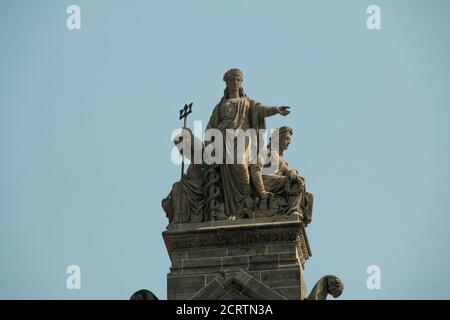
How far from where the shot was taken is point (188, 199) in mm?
66875

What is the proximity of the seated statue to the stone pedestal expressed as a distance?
0.41m

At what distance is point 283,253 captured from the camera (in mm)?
65750

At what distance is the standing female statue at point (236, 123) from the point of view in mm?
66812

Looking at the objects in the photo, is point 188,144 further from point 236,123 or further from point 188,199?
point 188,199

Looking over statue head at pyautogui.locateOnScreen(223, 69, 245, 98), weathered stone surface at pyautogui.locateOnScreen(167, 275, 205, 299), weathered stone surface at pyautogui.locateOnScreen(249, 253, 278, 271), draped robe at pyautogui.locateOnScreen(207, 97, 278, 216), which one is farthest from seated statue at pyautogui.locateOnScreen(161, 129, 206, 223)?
statue head at pyautogui.locateOnScreen(223, 69, 245, 98)

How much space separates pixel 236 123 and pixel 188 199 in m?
2.86

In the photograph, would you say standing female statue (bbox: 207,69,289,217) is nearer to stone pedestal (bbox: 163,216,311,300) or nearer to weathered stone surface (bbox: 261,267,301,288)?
stone pedestal (bbox: 163,216,311,300)

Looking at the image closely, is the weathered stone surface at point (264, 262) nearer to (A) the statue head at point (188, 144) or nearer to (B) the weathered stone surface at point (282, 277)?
(B) the weathered stone surface at point (282, 277)

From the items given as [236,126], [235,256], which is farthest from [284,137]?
[235,256]

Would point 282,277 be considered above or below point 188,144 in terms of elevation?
below
